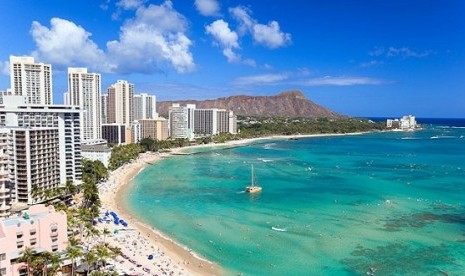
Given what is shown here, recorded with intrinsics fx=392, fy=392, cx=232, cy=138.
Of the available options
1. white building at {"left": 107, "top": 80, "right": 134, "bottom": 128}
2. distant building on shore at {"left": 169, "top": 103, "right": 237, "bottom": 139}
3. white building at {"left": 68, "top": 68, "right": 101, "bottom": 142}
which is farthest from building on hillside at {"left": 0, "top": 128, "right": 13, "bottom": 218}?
distant building on shore at {"left": 169, "top": 103, "right": 237, "bottom": 139}

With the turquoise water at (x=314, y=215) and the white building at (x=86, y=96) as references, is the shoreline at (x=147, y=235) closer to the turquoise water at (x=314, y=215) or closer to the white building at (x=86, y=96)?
the turquoise water at (x=314, y=215)

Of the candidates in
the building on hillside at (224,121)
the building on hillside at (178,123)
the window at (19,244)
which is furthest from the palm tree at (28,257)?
the building on hillside at (224,121)

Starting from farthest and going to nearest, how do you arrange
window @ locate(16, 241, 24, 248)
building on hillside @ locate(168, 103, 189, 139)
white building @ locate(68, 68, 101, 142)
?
building on hillside @ locate(168, 103, 189, 139)
white building @ locate(68, 68, 101, 142)
window @ locate(16, 241, 24, 248)

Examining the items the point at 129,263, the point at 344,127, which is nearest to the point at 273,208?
the point at 129,263

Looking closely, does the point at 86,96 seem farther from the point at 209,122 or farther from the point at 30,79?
the point at 209,122

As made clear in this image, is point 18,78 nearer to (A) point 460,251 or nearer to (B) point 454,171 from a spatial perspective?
(A) point 460,251

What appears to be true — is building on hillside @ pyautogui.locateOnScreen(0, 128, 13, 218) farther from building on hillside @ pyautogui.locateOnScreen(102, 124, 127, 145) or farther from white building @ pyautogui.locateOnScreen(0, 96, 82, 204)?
Result: building on hillside @ pyautogui.locateOnScreen(102, 124, 127, 145)

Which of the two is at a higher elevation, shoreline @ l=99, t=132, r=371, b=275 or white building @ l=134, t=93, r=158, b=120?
white building @ l=134, t=93, r=158, b=120
